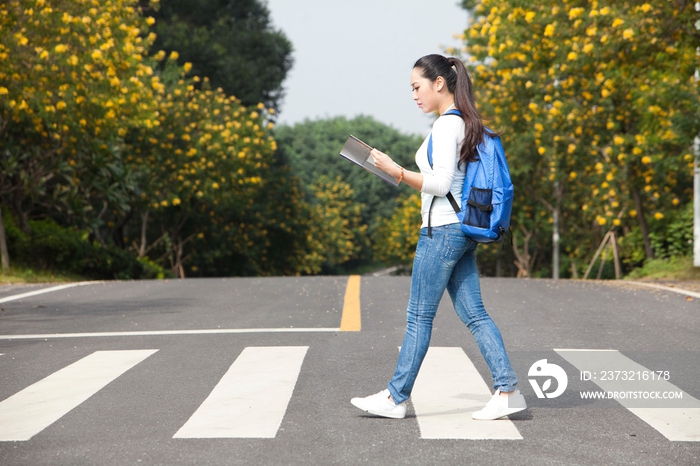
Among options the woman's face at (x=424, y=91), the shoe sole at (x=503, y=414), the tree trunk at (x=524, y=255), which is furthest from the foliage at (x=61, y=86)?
the tree trunk at (x=524, y=255)

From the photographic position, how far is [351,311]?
10.1 m

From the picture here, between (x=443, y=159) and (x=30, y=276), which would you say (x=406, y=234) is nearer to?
(x=30, y=276)

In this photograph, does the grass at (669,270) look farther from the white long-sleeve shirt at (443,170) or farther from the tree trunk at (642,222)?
the white long-sleeve shirt at (443,170)

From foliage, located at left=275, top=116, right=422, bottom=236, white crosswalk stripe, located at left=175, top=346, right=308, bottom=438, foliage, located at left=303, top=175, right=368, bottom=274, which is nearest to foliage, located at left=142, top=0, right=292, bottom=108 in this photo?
foliage, located at left=303, top=175, right=368, bottom=274

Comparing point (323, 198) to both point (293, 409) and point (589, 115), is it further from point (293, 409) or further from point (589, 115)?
point (293, 409)

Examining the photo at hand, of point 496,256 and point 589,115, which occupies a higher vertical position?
point 589,115

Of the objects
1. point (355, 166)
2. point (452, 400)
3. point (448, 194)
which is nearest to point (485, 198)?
point (448, 194)

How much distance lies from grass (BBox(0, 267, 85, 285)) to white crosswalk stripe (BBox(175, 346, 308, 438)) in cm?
978

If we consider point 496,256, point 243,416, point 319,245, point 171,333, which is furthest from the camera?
point 319,245

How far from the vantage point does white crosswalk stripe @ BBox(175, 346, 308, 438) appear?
15.6ft

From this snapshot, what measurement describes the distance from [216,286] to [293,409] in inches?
352

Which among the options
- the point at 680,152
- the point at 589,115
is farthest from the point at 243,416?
the point at 589,115

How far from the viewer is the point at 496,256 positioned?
3862cm

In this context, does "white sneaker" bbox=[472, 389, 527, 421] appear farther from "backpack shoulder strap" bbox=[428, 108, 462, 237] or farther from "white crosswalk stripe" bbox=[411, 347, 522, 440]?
"backpack shoulder strap" bbox=[428, 108, 462, 237]
